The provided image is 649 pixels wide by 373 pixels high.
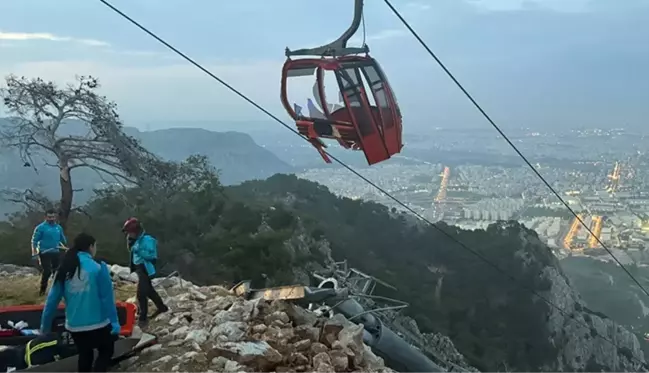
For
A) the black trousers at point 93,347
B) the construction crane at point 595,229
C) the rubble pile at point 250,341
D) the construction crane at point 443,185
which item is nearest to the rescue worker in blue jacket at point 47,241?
the rubble pile at point 250,341

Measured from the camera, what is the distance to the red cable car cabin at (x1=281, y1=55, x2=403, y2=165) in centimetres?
701

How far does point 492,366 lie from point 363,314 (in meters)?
20.3

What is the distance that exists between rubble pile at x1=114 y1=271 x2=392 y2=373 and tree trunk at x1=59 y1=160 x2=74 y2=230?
18.6ft

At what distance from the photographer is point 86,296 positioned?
506 centimetres

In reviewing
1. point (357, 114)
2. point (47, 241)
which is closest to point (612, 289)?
point (357, 114)

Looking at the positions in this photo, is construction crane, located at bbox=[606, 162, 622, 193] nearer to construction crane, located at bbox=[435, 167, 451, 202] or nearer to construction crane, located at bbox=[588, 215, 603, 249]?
construction crane, located at bbox=[588, 215, 603, 249]

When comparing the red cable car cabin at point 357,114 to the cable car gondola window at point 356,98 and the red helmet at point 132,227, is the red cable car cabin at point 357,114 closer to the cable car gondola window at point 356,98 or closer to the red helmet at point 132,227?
the cable car gondola window at point 356,98

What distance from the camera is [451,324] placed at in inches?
1180

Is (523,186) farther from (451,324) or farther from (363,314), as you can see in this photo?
(363,314)

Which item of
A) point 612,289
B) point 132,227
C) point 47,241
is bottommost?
point 612,289

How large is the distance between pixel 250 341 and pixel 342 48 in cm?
345

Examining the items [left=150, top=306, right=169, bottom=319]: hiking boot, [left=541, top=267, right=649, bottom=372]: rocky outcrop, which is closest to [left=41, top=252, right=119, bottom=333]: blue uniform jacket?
[left=150, top=306, right=169, bottom=319]: hiking boot

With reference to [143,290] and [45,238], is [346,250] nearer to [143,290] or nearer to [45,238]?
[45,238]

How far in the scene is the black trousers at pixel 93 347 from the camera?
5.20 metres
